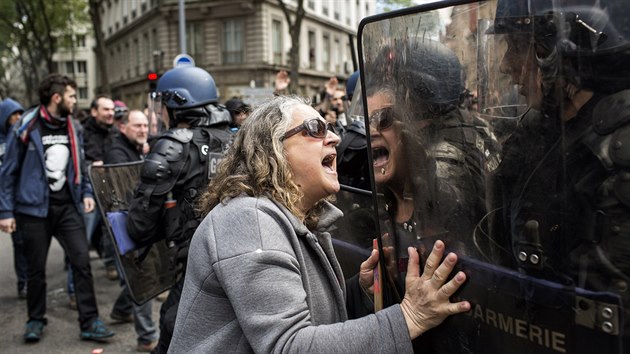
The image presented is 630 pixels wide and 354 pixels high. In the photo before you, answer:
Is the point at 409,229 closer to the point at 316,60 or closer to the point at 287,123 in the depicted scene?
the point at 287,123

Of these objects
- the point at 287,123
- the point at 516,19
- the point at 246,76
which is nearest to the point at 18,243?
the point at 287,123

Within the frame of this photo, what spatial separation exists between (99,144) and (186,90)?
3902mm

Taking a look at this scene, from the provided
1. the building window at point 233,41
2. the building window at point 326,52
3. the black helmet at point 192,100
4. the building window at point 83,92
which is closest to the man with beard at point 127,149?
the black helmet at point 192,100

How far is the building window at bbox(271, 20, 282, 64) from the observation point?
33469 millimetres

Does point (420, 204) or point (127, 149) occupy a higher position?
point (127, 149)

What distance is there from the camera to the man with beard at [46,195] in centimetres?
488

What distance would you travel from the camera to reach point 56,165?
5.05 m

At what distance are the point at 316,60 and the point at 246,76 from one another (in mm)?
6904

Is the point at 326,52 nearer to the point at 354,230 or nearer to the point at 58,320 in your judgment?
the point at 58,320

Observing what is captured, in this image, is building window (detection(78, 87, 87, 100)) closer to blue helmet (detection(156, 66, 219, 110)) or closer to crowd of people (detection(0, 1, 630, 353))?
blue helmet (detection(156, 66, 219, 110))

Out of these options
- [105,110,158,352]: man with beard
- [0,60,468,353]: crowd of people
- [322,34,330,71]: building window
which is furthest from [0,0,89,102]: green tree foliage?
[0,60,468,353]: crowd of people

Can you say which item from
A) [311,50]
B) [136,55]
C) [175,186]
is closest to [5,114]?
[175,186]

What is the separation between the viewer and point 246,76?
32.8 metres

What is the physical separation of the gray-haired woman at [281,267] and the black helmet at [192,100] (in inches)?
66.4
